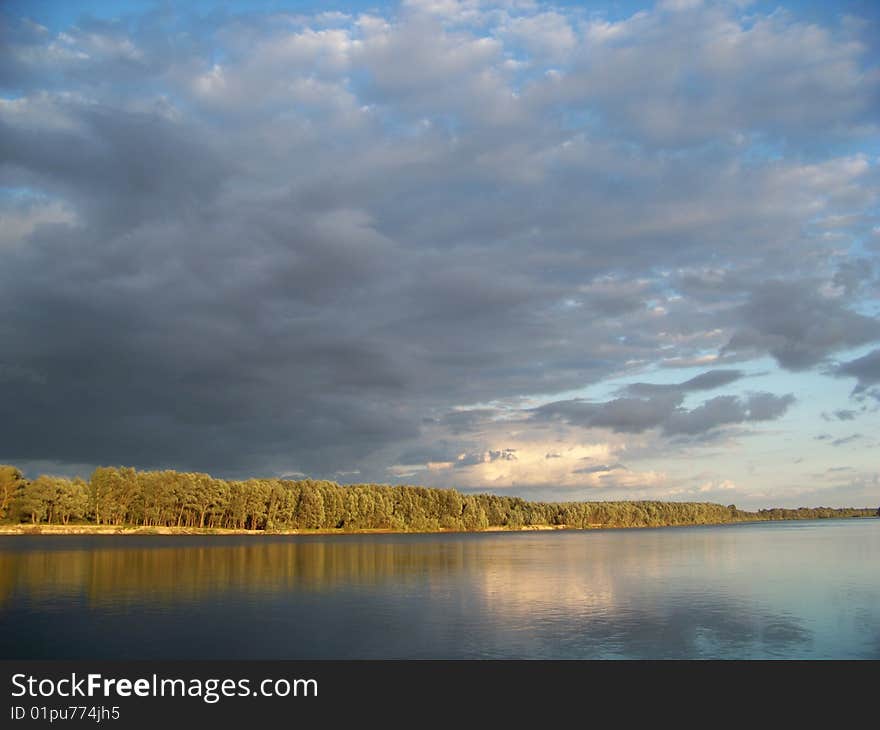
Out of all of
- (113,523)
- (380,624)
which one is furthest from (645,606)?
(113,523)

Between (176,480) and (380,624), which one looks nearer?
(380,624)

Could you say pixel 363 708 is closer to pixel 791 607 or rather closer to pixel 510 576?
pixel 791 607

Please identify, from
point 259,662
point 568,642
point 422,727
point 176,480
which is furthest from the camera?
point 176,480

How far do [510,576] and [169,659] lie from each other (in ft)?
140

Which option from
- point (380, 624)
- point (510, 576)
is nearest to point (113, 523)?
point (510, 576)

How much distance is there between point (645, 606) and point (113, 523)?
6461 inches

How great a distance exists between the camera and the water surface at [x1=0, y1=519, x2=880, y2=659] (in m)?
34.3

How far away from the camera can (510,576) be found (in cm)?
6938

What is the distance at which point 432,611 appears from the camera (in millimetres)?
45625

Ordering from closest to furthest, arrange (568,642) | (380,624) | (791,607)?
(568,642)
(380,624)
(791,607)

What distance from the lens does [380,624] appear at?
41062mm

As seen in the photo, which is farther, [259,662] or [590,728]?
[259,662]

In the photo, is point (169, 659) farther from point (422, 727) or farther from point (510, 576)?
point (510, 576)

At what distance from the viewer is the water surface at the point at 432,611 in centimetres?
3431
